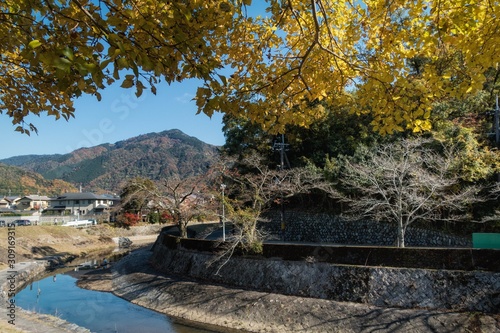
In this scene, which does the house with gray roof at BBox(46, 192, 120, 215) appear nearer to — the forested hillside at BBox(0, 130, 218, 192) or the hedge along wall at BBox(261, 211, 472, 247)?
the hedge along wall at BBox(261, 211, 472, 247)

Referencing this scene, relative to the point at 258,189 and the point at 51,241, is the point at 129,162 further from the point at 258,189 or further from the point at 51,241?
the point at 258,189

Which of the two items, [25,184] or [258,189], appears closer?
[258,189]

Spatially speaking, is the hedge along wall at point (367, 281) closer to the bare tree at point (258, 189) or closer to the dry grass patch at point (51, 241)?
the bare tree at point (258, 189)

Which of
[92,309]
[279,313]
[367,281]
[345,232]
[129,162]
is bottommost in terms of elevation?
[92,309]

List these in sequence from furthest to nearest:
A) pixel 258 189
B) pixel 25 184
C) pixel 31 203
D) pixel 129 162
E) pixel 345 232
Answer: pixel 129 162 → pixel 25 184 → pixel 31 203 → pixel 345 232 → pixel 258 189

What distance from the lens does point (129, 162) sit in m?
127

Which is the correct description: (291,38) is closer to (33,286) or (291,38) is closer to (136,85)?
(136,85)

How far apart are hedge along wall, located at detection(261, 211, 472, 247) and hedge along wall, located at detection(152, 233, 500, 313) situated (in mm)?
8323

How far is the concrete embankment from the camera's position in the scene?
9.76 meters

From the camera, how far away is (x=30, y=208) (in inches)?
2544

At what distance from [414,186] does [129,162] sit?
12407cm

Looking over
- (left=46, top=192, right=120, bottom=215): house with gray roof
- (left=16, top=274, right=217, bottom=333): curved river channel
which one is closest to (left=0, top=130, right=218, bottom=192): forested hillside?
(left=46, top=192, right=120, bottom=215): house with gray roof

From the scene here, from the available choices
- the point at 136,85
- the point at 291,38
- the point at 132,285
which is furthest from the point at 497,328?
the point at 132,285

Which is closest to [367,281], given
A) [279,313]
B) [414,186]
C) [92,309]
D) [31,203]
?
[279,313]
